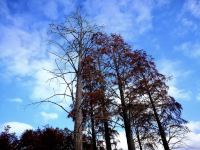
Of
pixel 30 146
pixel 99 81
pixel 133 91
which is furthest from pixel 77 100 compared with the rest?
pixel 30 146

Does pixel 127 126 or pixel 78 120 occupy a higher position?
pixel 127 126

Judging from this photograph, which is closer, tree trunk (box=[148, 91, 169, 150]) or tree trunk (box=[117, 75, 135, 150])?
tree trunk (box=[117, 75, 135, 150])

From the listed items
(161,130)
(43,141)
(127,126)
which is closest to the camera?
(127,126)

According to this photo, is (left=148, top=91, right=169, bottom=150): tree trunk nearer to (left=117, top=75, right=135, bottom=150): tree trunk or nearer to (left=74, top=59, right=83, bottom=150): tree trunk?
(left=117, top=75, right=135, bottom=150): tree trunk

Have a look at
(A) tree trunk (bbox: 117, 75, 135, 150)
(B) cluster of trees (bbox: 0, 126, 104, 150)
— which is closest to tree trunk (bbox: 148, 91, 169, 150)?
(A) tree trunk (bbox: 117, 75, 135, 150)

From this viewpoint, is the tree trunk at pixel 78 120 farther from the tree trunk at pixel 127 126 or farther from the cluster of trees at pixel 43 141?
the cluster of trees at pixel 43 141

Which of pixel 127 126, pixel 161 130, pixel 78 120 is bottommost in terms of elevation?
pixel 78 120

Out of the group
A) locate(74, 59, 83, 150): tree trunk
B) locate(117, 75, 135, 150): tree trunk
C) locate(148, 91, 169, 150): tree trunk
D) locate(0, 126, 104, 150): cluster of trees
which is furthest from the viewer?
locate(0, 126, 104, 150): cluster of trees

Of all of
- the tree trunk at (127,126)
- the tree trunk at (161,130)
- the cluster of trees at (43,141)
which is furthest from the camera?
the cluster of trees at (43,141)

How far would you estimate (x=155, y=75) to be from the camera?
1859 centimetres

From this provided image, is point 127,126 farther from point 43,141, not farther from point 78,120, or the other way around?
point 43,141

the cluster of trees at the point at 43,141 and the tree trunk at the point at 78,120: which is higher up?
the cluster of trees at the point at 43,141

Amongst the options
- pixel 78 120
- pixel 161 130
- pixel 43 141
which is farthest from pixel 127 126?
pixel 43 141

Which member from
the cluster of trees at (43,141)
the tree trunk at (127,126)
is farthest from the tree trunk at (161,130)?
the cluster of trees at (43,141)
